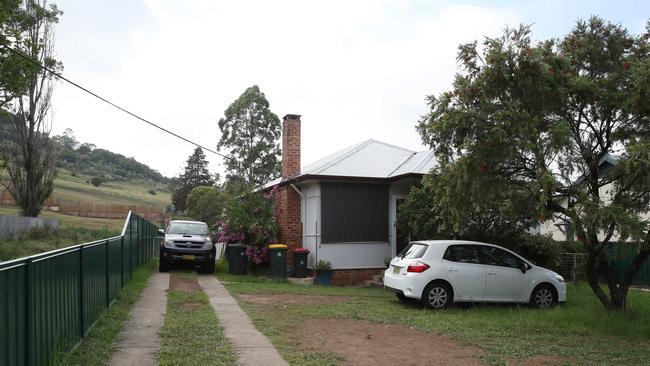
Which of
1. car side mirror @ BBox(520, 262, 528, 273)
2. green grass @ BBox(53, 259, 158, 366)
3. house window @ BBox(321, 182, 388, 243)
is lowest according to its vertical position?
green grass @ BBox(53, 259, 158, 366)

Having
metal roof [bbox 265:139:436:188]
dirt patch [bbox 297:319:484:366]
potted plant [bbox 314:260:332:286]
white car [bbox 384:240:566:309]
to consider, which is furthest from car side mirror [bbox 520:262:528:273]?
potted plant [bbox 314:260:332:286]

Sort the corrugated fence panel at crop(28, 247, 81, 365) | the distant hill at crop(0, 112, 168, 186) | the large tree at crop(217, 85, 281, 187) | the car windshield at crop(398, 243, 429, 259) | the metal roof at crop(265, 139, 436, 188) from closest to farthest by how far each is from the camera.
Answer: the corrugated fence panel at crop(28, 247, 81, 365), the car windshield at crop(398, 243, 429, 259), the metal roof at crop(265, 139, 436, 188), the large tree at crop(217, 85, 281, 187), the distant hill at crop(0, 112, 168, 186)

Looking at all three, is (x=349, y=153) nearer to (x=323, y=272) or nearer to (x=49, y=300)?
(x=323, y=272)

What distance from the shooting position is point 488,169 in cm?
934

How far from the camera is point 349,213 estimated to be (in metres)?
16.8

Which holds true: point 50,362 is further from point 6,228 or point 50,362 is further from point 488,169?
point 6,228

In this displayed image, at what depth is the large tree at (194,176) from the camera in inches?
2893

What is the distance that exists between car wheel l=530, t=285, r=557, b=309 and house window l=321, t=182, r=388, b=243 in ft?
19.8

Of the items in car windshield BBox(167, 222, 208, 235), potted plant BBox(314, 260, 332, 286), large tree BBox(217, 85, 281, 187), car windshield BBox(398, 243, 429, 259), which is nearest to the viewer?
car windshield BBox(398, 243, 429, 259)

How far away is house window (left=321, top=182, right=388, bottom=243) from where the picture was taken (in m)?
16.5

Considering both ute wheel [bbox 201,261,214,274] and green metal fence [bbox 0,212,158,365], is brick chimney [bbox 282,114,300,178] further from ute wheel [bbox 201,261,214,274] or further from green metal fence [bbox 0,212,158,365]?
green metal fence [bbox 0,212,158,365]

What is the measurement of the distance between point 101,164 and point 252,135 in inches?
2633

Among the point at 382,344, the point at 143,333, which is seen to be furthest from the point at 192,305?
the point at 382,344

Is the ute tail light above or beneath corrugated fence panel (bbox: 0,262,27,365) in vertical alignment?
beneath
